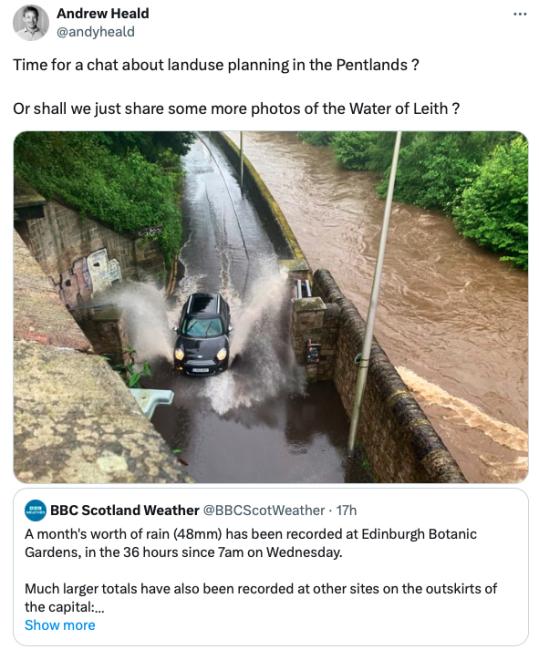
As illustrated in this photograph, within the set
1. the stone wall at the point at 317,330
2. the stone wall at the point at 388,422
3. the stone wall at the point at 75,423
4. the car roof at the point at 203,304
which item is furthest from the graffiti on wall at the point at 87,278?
the stone wall at the point at 75,423

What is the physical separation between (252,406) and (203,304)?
2684 mm

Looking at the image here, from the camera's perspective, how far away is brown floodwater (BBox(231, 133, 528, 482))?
403 inches

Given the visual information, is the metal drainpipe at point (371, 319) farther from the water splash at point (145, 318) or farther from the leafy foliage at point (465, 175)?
the leafy foliage at point (465, 175)

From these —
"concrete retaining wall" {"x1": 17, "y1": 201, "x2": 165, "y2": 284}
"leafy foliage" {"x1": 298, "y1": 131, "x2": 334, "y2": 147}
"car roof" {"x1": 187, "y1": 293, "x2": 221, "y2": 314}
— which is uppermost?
"leafy foliage" {"x1": 298, "y1": 131, "x2": 334, "y2": 147}

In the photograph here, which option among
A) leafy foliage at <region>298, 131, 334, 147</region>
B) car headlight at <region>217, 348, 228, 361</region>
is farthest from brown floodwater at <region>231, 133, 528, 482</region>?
leafy foliage at <region>298, 131, 334, 147</region>

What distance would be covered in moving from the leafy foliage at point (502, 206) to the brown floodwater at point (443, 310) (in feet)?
1.84

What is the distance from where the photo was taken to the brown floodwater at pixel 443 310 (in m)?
10.2

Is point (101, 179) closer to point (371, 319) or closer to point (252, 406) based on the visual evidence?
point (252, 406)

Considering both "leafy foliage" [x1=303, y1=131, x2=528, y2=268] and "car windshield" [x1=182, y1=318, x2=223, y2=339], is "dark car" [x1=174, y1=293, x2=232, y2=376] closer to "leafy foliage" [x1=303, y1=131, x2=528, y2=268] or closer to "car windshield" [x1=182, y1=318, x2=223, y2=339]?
"car windshield" [x1=182, y1=318, x2=223, y2=339]
